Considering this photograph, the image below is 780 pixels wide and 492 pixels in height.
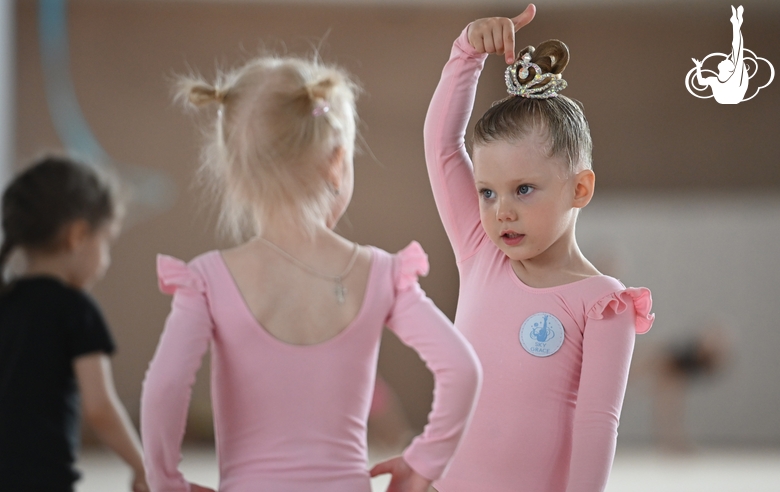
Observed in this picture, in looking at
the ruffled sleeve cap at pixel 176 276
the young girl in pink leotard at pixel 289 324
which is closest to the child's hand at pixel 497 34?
the young girl in pink leotard at pixel 289 324

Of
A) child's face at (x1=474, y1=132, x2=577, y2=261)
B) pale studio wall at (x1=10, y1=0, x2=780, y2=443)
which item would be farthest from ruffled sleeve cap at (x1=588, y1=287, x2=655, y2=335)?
pale studio wall at (x1=10, y1=0, x2=780, y2=443)

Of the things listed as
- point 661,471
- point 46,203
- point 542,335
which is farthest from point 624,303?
point 661,471

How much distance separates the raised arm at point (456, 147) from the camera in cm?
134

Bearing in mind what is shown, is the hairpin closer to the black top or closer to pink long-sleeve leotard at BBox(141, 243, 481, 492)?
pink long-sleeve leotard at BBox(141, 243, 481, 492)

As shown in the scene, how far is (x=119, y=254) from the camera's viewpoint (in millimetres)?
5391

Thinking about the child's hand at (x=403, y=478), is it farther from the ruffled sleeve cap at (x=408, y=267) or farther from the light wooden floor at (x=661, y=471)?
the light wooden floor at (x=661, y=471)

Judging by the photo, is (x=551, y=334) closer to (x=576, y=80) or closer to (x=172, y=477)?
(x=172, y=477)

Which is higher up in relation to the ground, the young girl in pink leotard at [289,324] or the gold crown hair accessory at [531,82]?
the gold crown hair accessory at [531,82]

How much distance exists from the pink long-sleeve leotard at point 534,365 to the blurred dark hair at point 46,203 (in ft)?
1.67

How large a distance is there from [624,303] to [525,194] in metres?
0.20

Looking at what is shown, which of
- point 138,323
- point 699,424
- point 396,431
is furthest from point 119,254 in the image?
point 699,424

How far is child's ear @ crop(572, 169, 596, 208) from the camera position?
1.28 metres

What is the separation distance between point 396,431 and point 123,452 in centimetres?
392

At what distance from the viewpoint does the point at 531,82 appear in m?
1.30
